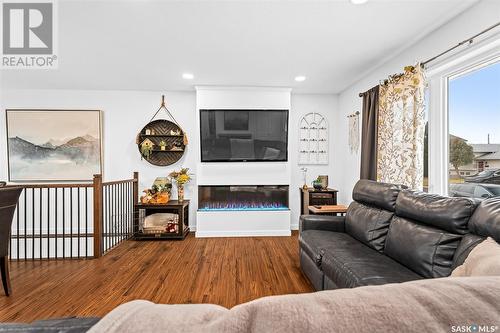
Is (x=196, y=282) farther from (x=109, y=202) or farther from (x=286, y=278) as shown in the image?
(x=109, y=202)

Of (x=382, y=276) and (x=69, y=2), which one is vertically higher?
(x=69, y=2)

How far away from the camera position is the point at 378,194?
7.77 feet

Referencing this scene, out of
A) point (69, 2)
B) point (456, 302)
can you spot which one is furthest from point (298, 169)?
point (456, 302)

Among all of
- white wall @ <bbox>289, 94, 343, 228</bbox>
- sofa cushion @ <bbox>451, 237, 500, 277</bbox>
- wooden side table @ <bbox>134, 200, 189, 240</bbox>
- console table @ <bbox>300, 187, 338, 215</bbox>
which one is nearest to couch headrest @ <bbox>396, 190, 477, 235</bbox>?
sofa cushion @ <bbox>451, 237, 500, 277</bbox>

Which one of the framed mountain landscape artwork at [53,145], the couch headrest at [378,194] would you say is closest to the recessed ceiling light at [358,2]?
the couch headrest at [378,194]

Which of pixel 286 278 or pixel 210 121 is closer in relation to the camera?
pixel 286 278

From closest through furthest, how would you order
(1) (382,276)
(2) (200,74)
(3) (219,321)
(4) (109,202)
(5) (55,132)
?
(3) (219,321), (1) (382,276), (2) (200,74), (4) (109,202), (5) (55,132)

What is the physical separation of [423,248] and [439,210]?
0.97 feet

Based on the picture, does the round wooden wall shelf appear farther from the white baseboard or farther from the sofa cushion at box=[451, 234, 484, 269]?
the sofa cushion at box=[451, 234, 484, 269]

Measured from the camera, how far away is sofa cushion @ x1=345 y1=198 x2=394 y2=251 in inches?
84.8

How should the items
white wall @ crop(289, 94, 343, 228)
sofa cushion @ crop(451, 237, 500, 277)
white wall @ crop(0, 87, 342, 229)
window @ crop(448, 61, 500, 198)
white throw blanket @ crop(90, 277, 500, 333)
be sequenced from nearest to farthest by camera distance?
white throw blanket @ crop(90, 277, 500, 333), sofa cushion @ crop(451, 237, 500, 277), window @ crop(448, 61, 500, 198), white wall @ crop(0, 87, 342, 229), white wall @ crop(289, 94, 343, 228)

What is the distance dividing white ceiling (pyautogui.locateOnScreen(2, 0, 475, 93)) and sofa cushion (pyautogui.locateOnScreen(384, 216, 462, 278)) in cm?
191

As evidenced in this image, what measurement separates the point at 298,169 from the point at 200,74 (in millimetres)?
2493

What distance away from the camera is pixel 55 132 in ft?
14.3
